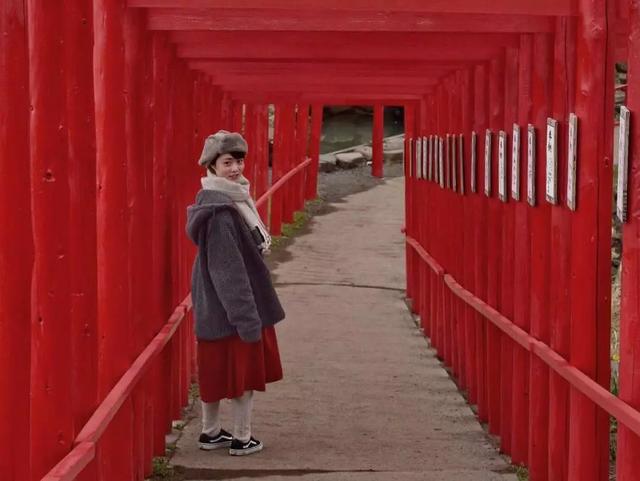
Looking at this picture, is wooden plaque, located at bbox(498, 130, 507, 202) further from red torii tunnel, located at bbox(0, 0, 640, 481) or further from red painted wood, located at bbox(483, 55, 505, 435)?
red painted wood, located at bbox(483, 55, 505, 435)

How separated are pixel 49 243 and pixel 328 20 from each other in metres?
2.97

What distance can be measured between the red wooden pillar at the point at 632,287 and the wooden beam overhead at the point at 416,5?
1341mm

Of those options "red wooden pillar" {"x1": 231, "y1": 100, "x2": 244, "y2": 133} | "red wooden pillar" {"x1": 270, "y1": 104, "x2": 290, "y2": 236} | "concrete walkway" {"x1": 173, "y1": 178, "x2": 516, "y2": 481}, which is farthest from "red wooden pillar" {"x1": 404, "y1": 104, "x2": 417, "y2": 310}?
"red wooden pillar" {"x1": 270, "y1": 104, "x2": 290, "y2": 236}

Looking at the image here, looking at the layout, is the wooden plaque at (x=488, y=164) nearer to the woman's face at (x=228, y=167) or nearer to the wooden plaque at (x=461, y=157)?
the wooden plaque at (x=461, y=157)

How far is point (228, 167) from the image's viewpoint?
272 inches

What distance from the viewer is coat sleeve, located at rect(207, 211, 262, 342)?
678 cm

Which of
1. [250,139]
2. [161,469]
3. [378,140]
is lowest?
[161,469]

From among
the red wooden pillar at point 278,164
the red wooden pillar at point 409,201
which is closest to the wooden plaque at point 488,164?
the red wooden pillar at point 409,201

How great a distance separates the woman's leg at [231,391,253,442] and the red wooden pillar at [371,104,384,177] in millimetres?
21766

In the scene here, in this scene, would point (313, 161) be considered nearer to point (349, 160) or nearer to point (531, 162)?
point (349, 160)

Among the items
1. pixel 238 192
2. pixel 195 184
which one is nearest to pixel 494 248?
pixel 238 192

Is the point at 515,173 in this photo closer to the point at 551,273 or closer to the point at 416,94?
the point at 551,273

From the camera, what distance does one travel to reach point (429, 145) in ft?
41.1

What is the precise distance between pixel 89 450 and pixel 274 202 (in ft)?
55.2
